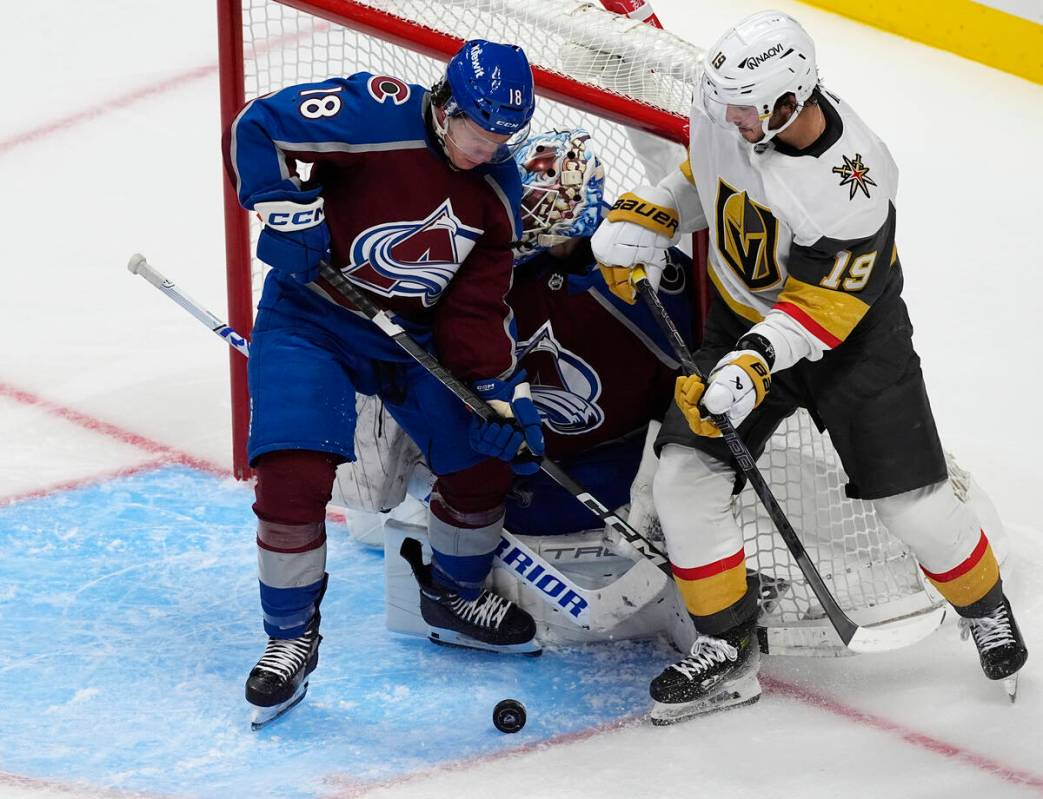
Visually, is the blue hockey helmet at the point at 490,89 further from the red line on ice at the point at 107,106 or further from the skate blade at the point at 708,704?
the red line on ice at the point at 107,106

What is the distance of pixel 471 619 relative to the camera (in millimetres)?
3256

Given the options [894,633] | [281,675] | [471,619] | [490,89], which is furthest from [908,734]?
[490,89]

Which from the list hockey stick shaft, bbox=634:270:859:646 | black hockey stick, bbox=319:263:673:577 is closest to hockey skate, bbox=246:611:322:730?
black hockey stick, bbox=319:263:673:577

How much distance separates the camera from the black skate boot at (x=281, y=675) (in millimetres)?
2963

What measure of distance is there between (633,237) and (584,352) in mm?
266

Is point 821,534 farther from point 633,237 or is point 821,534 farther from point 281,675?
point 281,675

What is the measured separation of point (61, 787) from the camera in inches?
111

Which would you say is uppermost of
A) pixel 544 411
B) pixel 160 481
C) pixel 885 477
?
pixel 885 477

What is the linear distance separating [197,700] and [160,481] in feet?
2.75

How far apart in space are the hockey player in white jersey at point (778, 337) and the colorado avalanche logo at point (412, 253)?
0.89 feet

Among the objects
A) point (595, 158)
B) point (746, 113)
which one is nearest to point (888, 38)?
point (595, 158)

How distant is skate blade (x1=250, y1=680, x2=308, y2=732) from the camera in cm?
300

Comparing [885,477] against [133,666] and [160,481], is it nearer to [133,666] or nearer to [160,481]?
[133,666]

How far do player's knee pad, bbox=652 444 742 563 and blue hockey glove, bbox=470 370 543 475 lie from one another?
0.24m
